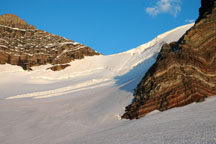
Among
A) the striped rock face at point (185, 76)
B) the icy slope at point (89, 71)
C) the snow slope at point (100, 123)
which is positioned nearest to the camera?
the snow slope at point (100, 123)

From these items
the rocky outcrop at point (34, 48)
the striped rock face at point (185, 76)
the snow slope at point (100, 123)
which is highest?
the rocky outcrop at point (34, 48)

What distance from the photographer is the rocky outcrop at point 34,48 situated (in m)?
48.0

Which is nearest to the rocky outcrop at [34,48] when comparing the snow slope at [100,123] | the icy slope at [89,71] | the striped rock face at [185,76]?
the icy slope at [89,71]

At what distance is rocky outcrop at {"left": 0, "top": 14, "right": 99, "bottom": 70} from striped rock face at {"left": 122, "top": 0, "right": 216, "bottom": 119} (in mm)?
35437

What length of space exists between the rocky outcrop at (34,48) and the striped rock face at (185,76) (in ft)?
116

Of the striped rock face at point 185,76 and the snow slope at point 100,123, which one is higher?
the striped rock face at point 185,76

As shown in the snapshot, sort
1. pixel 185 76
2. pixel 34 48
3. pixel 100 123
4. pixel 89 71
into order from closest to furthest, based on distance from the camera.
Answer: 1. pixel 185 76
2. pixel 100 123
3. pixel 89 71
4. pixel 34 48

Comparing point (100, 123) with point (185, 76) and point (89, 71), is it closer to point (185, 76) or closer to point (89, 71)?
point (185, 76)

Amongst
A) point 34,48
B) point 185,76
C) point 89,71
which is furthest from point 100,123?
point 34,48

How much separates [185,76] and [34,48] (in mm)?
46327

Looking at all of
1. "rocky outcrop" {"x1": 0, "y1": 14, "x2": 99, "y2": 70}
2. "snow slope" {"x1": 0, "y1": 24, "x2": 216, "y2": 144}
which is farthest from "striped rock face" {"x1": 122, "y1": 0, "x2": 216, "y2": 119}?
"rocky outcrop" {"x1": 0, "y1": 14, "x2": 99, "y2": 70}

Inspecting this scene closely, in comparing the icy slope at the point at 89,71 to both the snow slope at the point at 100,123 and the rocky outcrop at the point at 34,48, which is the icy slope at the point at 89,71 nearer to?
the rocky outcrop at the point at 34,48

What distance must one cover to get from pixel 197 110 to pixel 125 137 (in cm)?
378

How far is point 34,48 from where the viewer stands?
51.8 m
